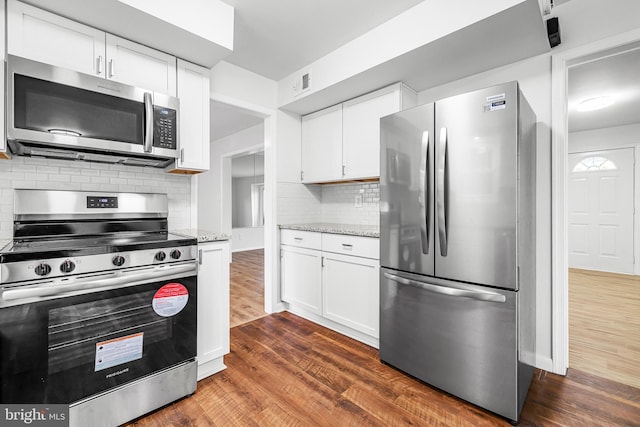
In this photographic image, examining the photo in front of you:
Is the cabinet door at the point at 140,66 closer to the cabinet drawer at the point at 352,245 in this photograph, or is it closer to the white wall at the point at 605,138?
the cabinet drawer at the point at 352,245

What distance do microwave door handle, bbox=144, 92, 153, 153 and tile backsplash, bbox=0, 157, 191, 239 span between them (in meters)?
0.41

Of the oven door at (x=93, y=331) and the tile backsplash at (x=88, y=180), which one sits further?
the tile backsplash at (x=88, y=180)

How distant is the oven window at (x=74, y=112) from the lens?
4.88ft

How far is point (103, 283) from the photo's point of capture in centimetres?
144

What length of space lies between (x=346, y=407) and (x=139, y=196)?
6.40 feet

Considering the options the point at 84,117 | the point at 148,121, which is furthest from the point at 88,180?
the point at 148,121

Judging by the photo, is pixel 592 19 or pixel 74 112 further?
pixel 592 19

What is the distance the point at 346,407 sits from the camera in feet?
5.46

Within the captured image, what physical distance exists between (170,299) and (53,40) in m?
1.62

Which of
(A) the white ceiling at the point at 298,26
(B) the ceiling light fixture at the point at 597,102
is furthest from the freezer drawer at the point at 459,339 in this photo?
(B) the ceiling light fixture at the point at 597,102

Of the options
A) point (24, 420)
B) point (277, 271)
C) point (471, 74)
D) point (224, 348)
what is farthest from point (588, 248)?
point (24, 420)

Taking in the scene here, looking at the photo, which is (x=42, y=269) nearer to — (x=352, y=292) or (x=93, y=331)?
(x=93, y=331)

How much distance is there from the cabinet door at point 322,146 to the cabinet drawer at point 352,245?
0.69 meters

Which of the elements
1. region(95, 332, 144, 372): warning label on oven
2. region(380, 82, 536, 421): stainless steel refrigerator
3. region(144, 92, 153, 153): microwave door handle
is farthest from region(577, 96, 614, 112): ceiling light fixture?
region(95, 332, 144, 372): warning label on oven
